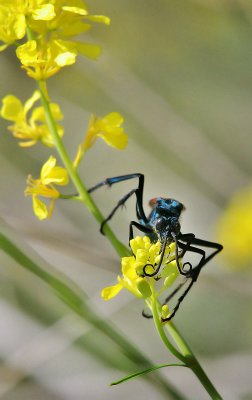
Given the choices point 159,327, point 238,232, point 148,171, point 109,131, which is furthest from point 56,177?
point 148,171

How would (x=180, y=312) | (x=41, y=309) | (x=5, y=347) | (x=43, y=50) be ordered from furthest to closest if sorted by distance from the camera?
(x=180, y=312), (x=41, y=309), (x=5, y=347), (x=43, y=50)

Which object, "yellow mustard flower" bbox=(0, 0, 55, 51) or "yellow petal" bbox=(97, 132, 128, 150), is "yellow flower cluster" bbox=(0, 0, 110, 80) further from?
"yellow petal" bbox=(97, 132, 128, 150)

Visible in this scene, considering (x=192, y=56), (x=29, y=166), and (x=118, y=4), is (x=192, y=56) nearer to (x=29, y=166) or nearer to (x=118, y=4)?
(x=118, y=4)

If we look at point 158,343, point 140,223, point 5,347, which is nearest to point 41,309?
point 5,347

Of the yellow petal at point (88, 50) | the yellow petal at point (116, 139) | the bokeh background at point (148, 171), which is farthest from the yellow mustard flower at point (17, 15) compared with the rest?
the bokeh background at point (148, 171)

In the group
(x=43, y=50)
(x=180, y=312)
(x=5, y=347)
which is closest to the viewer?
(x=43, y=50)
